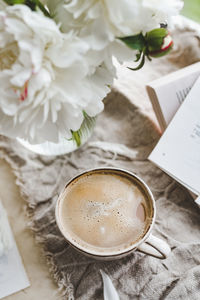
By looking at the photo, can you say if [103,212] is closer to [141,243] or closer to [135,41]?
[141,243]

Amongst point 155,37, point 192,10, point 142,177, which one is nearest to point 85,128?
point 142,177

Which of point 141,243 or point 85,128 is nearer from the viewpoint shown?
point 141,243

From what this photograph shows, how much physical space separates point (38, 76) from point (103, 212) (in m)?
0.30

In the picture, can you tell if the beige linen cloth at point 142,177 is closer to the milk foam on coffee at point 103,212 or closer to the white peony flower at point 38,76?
the milk foam on coffee at point 103,212

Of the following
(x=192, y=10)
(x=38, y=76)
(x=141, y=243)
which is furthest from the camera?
(x=192, y=10)

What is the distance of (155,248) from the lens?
0.59 m

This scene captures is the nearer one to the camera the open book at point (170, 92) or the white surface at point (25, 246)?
the white surface at point (25, 246)

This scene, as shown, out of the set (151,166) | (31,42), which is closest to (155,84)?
(151,166)

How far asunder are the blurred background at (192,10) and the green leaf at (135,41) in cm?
81

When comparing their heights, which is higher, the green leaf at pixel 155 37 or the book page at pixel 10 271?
the green leaf at pixel 155 37

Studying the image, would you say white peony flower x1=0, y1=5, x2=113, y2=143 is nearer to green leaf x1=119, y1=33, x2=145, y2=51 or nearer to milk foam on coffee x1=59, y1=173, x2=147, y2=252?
green leaf x1=119, y1=33, x2=145, y2=51

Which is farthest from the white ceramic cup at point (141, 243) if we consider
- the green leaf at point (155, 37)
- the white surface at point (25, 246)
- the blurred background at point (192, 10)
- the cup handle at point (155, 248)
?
the blurred background at point (192, 10)

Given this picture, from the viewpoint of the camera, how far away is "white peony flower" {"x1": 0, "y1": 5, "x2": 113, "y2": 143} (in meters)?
0.38

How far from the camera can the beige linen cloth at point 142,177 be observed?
62 cm
